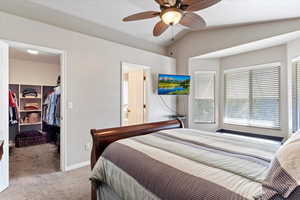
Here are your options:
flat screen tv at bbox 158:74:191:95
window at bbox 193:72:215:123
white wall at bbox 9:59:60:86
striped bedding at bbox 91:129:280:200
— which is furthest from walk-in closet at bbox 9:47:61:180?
window at bbox 193:72:215:123

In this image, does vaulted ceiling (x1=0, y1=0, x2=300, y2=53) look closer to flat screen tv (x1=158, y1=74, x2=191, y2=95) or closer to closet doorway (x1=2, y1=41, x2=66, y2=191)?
closet doorway (x1=2, y1=41, x2=66, y2=191)

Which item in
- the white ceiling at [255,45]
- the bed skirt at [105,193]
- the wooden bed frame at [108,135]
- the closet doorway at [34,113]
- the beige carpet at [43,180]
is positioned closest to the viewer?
the bed skirt at [105,193]

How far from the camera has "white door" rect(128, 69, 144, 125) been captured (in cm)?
427

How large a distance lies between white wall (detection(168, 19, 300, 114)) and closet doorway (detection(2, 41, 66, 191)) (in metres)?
3.09

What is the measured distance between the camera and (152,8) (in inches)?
125

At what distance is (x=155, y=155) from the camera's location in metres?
1.27

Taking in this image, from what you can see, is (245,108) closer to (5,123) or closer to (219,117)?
(219,117)

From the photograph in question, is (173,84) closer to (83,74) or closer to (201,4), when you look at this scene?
(83,74)

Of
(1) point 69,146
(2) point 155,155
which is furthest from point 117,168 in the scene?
(1) point 69,146

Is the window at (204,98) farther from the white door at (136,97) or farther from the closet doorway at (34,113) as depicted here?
the closet doorway at (34,113)

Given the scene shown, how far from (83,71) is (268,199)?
3.06m

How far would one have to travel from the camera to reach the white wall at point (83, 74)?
2473mm

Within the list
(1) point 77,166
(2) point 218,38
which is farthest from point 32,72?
(2) point 218,38

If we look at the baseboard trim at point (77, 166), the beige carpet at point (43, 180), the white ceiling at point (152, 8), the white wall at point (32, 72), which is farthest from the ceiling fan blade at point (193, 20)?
the white wall at point (32, 72)
